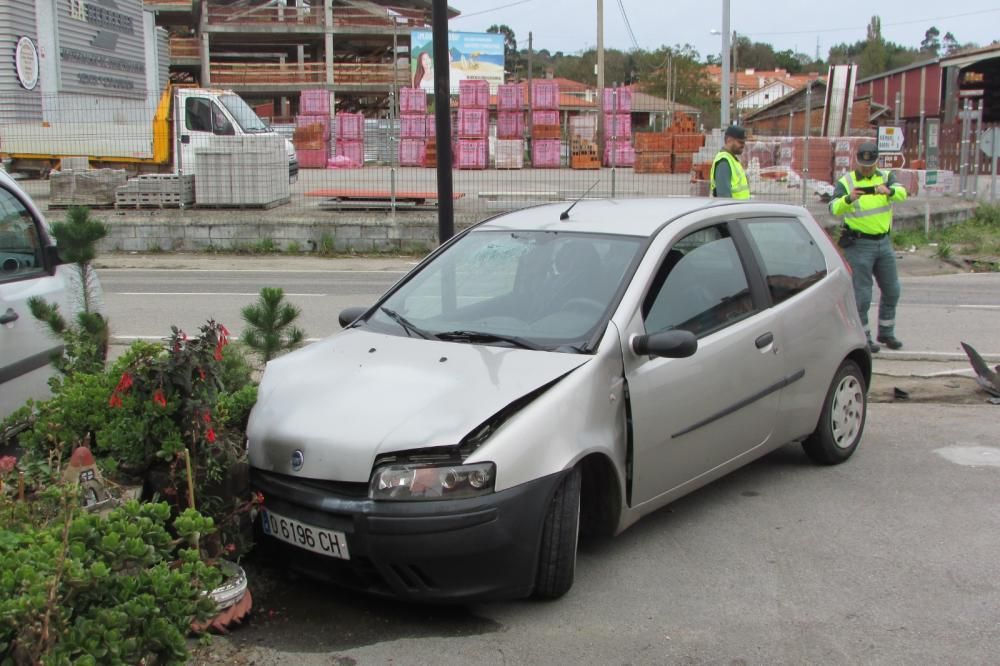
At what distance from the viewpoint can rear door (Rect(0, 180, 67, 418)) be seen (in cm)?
507

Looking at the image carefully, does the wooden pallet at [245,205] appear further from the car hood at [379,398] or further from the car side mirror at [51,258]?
the car hood at [379,398]

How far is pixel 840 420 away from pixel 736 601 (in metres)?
2.11

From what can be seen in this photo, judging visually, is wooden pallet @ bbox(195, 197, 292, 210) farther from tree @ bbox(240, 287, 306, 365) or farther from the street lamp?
tree @ bbox(240, 287, 306, 365)

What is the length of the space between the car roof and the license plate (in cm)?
207

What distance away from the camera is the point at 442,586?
379cm

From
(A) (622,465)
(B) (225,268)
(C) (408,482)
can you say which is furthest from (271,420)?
(B) (225,268)

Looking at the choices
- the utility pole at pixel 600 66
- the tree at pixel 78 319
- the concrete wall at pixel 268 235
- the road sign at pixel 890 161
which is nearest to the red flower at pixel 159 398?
the tree at pixel 78 319

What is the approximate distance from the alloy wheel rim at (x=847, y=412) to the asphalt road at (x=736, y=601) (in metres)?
0.43

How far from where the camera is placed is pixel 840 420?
593 cm

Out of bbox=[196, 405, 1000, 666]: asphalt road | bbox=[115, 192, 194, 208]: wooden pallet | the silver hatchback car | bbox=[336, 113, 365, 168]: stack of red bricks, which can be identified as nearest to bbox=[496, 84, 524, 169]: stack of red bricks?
bbox=[336, 113, 365, 168]: stack of red bricks

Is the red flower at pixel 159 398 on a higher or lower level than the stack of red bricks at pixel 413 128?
lower

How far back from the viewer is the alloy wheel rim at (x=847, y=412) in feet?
19.3

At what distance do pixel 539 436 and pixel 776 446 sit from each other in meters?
2.07

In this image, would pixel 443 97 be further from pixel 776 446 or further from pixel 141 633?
pixel 141 633
